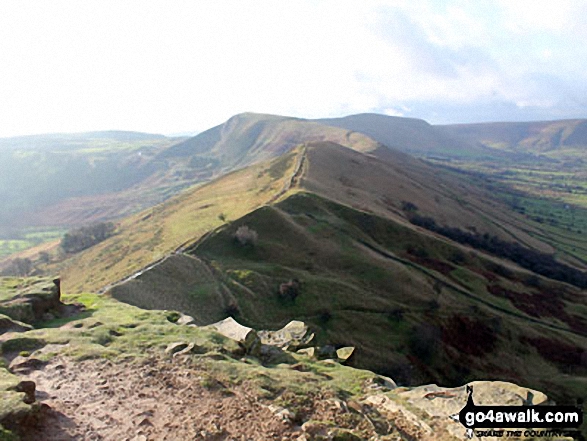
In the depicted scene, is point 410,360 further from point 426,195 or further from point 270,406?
point 426,195

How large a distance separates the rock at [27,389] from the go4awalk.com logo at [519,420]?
18.4 m

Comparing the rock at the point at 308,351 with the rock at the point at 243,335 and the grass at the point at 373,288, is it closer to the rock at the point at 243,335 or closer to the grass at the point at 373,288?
the rock at the point at 243,335

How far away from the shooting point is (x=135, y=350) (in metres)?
23.9

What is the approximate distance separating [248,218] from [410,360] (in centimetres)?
3668

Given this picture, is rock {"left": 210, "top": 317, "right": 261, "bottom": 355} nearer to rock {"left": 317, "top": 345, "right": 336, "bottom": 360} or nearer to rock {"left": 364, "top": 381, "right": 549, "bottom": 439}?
rock {"left": 317, "top": 345, "right": 336, "bottom": 360}

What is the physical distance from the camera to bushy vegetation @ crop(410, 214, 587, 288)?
341 feet

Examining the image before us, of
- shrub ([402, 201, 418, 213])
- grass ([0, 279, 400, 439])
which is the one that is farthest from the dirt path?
shrub ([402, 201, 418, 213])

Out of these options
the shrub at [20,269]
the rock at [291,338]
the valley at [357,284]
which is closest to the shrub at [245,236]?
the valley at [357,284]

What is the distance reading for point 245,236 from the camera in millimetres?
68000

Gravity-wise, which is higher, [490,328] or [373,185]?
[373,185]

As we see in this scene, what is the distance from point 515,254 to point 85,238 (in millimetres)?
127250

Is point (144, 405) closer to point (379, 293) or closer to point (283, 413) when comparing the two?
point (283, 413)

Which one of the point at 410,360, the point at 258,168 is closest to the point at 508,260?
the point at 410,360

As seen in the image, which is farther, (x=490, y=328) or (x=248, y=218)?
(x=248, y=218)
